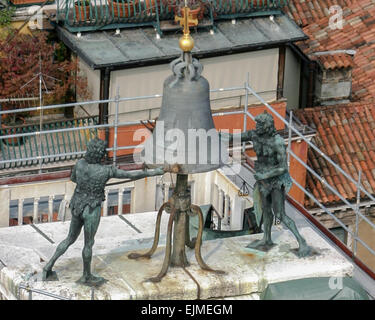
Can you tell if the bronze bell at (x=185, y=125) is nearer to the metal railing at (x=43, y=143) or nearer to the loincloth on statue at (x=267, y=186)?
the loincloth on statue at (x=267, y=186)

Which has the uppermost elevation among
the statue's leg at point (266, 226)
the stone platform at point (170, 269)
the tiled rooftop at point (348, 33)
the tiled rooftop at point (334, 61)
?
the tiled rooftop at point (348, 33)

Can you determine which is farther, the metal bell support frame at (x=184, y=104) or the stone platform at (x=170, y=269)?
the stone platform at (x=170, y=269)

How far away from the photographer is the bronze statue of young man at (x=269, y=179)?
2405cm

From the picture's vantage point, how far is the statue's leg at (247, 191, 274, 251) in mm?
24797

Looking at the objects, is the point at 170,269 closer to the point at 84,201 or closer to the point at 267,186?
the point at 84,201

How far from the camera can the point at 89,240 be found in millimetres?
23312

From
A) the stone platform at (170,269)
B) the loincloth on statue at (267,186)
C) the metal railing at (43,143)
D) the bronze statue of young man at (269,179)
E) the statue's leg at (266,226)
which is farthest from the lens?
the metal railing at (43,143)

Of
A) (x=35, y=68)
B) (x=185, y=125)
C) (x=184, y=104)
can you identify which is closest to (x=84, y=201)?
(x=185, y=125)

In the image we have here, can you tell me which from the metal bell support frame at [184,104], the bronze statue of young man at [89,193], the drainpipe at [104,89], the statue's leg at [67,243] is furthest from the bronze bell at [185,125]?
the drainpipe at [104,89]

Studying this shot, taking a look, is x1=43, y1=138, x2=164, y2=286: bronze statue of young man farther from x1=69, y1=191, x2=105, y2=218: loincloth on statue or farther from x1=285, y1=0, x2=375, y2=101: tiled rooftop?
x1=285, y1=0, x2=375, y2=101: tiled rooftop

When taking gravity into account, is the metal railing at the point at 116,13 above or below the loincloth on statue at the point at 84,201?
above

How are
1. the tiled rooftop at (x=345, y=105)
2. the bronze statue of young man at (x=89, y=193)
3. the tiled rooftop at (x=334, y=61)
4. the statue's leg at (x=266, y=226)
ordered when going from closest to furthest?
the bronze statue of young man at (x=89, y=193) → the statue's leg at (x=266, y=226) → the tiled rooftop at (x=345, y=105) → the tiled rooftop at (x=334, y=61)

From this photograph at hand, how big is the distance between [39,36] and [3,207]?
6.20m

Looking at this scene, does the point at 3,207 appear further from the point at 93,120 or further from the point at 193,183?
the point at 93,120
